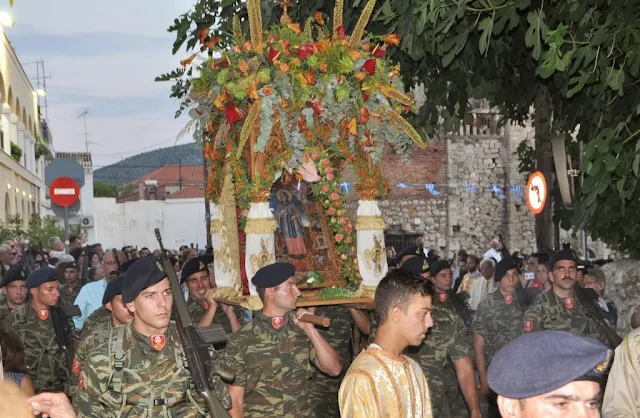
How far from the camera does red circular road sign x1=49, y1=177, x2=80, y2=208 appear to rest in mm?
15664

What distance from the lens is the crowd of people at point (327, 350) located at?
10.5 ft

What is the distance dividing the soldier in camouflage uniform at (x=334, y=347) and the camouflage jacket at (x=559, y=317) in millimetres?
1728

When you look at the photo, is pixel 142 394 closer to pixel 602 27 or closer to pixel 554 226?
pixel 602 27

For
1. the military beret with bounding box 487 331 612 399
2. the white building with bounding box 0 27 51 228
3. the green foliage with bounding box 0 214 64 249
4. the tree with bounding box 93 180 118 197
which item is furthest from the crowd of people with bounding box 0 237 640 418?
the tree with bounding box 93 180 118 197

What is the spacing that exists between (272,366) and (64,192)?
9.47 metres

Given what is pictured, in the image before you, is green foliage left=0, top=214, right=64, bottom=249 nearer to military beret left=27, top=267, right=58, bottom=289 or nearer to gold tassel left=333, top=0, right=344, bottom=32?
military beret left=27, top=267, right=58, bottom=289

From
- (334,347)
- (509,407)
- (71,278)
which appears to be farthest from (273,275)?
(71,278)

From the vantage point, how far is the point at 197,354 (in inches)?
224

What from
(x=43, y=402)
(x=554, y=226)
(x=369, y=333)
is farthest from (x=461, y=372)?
(x=554, y=226)

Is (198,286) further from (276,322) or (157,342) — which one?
(157,342)

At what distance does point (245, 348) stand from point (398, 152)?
292 cm

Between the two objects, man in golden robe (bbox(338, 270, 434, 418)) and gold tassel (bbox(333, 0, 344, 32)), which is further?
gold tassel (bbox(333, 0, 344, 32))

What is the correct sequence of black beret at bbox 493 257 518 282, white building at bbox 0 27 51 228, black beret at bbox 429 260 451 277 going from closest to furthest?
1. black beret at bbox 429 260 451 277
2. black beret at bbox 493 257 518 282
3. white building at bbox 0 27 51 228

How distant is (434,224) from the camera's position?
3697cm
